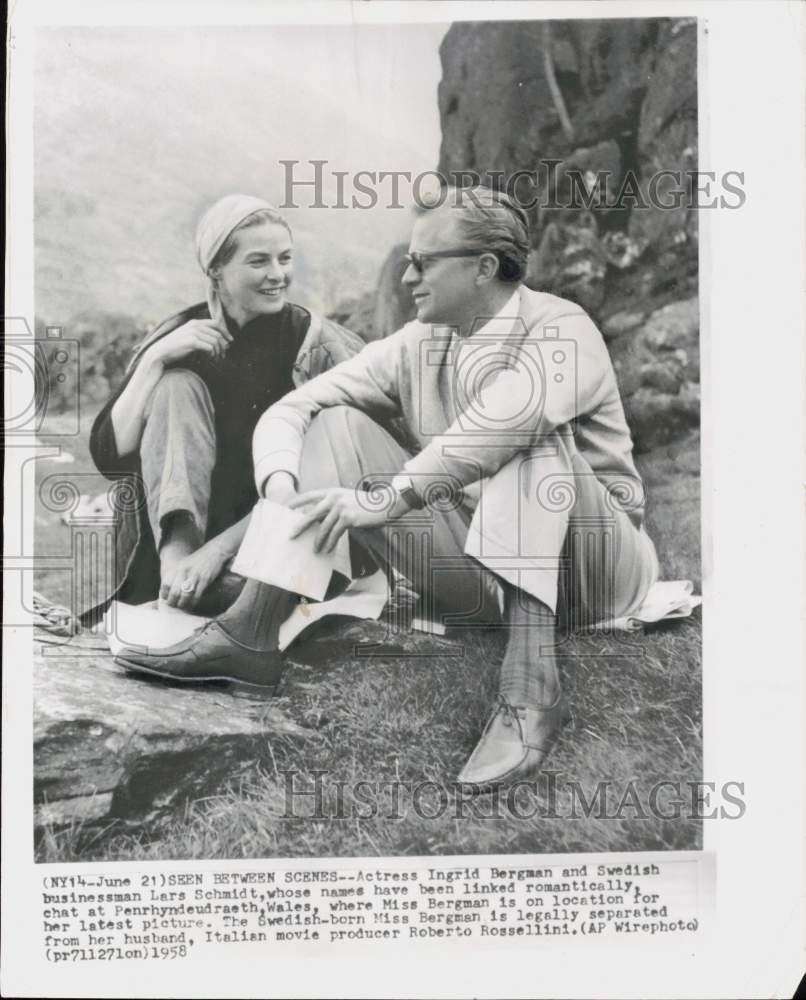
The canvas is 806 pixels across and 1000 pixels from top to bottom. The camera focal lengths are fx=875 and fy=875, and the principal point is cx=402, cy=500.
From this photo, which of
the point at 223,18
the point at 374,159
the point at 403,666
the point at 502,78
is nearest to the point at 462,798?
the point at 403,666

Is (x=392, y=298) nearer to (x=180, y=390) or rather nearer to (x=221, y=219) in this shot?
(x=221, y=219)

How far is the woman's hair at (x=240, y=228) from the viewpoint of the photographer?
2857mm

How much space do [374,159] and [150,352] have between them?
97 centimetres

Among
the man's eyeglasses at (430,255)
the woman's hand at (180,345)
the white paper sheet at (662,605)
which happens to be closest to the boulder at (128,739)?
the woman's hand at (180,345)

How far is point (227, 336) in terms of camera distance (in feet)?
9.45

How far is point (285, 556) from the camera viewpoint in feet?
9.31

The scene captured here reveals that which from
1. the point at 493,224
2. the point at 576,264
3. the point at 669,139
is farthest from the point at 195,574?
the point at 669,139

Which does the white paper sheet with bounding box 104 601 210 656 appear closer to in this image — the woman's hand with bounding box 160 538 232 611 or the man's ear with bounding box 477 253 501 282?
the woman's hand with bounding box 160 538 232 611

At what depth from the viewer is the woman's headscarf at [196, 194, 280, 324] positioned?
2848 millimetres

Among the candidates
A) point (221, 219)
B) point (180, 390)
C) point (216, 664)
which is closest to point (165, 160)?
point (221, 219)

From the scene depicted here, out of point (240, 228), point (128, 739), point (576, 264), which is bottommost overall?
point (128, 739)

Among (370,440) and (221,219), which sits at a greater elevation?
(221,219)

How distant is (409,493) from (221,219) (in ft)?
3.55

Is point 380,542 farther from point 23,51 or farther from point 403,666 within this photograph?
point 23,51
